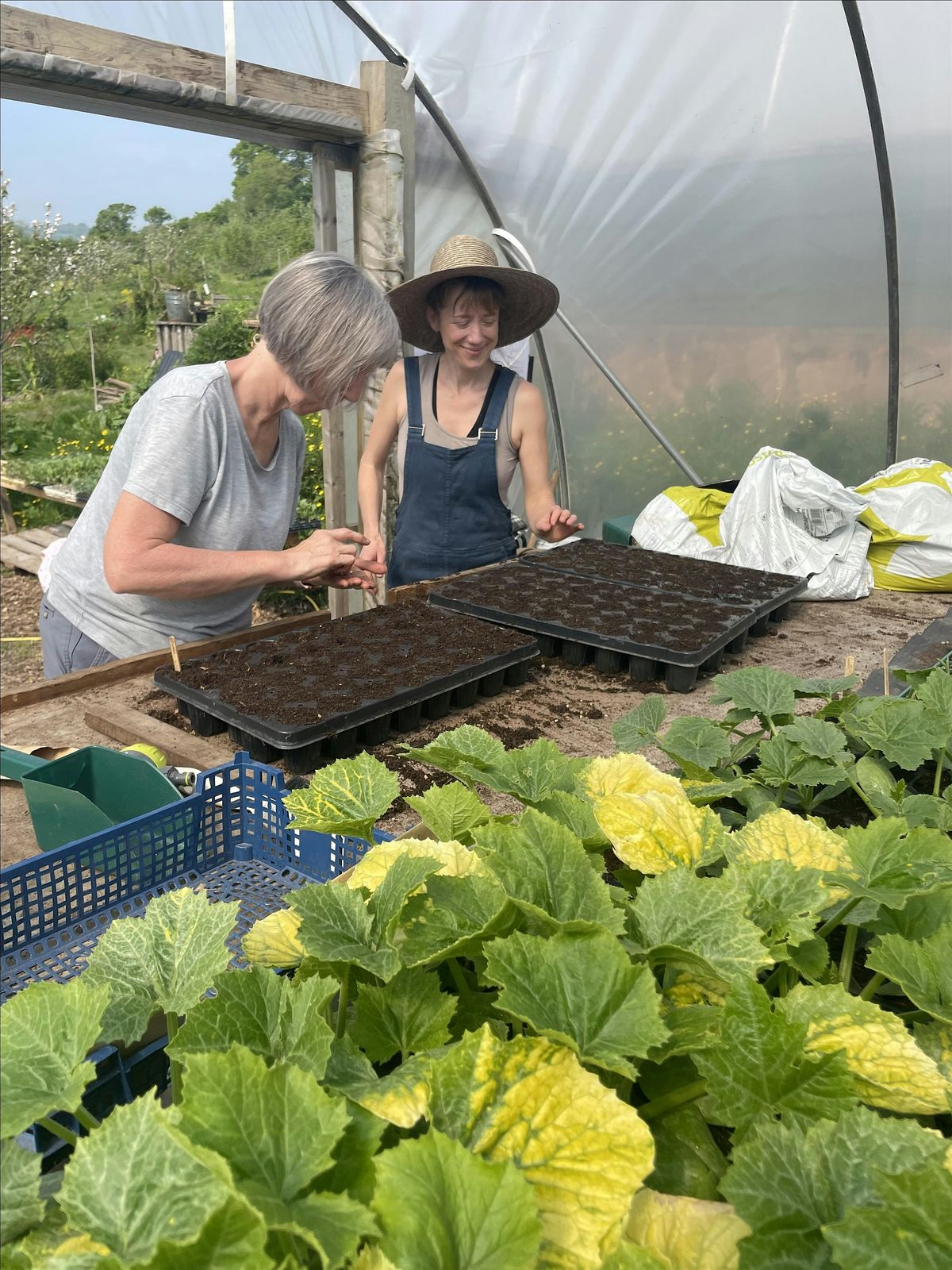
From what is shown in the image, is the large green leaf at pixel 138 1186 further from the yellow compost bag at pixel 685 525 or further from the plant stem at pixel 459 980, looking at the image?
the yellow compost bag at pixel 685 525

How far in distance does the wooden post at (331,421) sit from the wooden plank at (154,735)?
2.52 m

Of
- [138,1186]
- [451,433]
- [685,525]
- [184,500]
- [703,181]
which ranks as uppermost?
[703,181]

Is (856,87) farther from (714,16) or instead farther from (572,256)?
(572,256)

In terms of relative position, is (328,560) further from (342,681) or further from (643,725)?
(643,725)

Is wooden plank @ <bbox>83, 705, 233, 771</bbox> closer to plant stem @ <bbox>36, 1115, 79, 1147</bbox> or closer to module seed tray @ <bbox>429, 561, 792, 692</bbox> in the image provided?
module seed tray @ <bbox>429, 561, 792, 692</bbox>

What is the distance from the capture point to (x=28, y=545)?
7820 millimetres

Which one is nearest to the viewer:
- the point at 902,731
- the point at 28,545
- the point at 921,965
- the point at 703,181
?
the point at 921,965

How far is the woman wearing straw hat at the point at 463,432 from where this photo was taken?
10.9 ft

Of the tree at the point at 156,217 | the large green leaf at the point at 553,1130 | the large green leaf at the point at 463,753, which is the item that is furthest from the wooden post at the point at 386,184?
the large green leaf at the point at 553,1130

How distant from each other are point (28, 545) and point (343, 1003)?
8.21 m

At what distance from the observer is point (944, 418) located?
191 inches

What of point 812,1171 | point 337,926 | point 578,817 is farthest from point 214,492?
point 812,1171

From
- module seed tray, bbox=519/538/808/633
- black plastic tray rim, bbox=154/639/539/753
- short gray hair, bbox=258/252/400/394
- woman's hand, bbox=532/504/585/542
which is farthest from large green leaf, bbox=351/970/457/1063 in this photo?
woman's hand, bbox=532/504/585/542

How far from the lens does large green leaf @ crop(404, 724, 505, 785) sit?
2.84 feet
